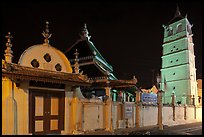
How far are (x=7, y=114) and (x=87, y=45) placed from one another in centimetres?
1407

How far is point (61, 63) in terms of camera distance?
13992 millimetres

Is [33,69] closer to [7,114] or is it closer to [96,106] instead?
[7,114]

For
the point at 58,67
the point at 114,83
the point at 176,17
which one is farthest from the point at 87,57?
the point at 176,17

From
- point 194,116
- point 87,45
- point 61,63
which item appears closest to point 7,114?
point 61,63

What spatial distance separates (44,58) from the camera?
1326cm

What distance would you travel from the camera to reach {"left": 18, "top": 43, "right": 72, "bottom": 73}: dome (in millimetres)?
12463

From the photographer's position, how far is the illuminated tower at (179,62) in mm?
39594

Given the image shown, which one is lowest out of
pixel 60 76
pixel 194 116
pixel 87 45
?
pixel 194 116

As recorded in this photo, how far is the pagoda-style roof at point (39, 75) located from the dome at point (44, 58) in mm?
404

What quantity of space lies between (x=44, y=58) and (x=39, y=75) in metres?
1.76

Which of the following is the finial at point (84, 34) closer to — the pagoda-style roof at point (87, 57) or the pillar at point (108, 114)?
the pagoda-style roof at point (87, 57)

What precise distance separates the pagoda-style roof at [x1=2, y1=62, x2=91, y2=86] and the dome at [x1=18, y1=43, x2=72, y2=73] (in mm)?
404

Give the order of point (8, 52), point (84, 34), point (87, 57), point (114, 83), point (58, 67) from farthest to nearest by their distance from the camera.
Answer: point (84, 34)
point (87, 57)
point (114, 83)
point (58, 67)
point (8, 52)

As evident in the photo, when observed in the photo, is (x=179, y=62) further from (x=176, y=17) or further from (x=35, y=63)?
(x=35, y=63)
